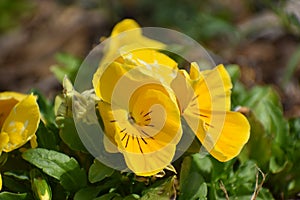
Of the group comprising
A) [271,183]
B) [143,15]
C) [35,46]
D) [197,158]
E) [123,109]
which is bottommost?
[35,46]

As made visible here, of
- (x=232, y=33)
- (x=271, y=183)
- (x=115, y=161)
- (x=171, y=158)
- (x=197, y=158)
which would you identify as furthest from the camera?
(x=232, y=33)

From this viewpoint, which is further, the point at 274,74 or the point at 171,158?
the point at 274,74

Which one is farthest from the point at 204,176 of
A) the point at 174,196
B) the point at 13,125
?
the point at 13,125

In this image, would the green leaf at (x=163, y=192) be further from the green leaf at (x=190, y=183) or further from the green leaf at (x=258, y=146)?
the green leaf at (x=258, y=146)

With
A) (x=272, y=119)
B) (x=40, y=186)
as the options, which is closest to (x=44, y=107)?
(x=40, y=186)

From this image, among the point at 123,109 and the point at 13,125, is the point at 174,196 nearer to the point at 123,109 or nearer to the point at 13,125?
the point at 123,109

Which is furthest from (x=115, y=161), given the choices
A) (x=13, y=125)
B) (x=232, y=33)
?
(x=232, y=33)

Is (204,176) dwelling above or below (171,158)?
below

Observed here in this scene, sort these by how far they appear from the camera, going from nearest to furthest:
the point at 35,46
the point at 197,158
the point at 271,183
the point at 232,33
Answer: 1. the point at 197,158
2. the point at 271,183
3. the point at 232,33
4. the point at 35,46
